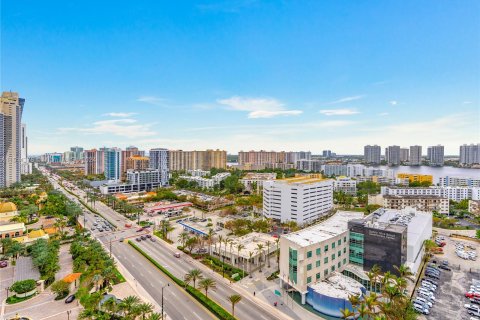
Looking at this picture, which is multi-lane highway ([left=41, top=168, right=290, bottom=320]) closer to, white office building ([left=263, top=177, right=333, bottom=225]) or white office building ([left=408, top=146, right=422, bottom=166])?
white office building ([left=263, top=177, right=333, bottom=225])

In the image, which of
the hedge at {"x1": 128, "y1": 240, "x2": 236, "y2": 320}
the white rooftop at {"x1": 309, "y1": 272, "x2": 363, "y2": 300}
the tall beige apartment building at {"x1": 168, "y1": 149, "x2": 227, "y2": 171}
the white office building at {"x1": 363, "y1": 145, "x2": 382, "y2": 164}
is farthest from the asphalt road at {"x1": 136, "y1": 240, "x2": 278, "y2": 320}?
the white office building at {"x1": 363, "y1": 145, "x2": 382, "y2": 164}

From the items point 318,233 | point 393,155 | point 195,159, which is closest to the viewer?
point 318,233

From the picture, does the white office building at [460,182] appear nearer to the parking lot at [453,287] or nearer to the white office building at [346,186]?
the white office building at [346,186]

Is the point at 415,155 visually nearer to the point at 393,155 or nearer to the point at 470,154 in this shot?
the point at 393,155

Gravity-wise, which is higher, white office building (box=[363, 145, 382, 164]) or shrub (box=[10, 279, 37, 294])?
white office building (box=[363, 145, 382, 164])

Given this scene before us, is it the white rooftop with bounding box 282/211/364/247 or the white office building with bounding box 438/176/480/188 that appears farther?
the white office building with bounding box 438/176/480/188

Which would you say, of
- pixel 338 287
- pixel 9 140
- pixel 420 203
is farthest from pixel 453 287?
pixel 9 140
